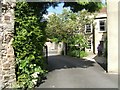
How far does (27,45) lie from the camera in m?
12.9

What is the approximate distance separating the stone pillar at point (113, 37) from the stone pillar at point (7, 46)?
8.24 metres

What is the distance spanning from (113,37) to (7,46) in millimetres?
8861

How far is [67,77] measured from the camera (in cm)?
1598

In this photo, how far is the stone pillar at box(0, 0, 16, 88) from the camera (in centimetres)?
1068

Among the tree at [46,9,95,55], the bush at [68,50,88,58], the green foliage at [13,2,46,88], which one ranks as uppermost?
the tree at [46,9,95,55]

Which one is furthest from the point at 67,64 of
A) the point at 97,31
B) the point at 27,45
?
the point at 97,31

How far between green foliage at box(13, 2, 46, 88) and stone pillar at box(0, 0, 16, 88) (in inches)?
20.4

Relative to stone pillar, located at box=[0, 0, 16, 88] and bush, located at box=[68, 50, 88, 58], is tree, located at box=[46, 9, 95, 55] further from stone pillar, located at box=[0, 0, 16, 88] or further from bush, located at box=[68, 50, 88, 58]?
stone pillar, located at box=[0, 0, 16, 88]

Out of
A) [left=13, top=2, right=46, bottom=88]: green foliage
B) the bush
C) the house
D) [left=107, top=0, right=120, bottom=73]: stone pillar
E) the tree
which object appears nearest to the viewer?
[left=13, top=2, right=46, bottom=88]: green foliage

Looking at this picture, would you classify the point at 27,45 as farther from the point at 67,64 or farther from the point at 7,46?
the point at 67,64

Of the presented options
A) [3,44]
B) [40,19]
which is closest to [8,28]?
[3,44]

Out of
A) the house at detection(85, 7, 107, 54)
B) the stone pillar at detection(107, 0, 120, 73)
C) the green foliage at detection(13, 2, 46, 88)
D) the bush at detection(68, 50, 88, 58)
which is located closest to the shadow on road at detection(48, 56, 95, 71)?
the stone pillar at detection(107, 0, 120, 73)

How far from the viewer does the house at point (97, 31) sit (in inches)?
1401

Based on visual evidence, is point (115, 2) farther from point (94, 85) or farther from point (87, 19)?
point (87, 19)
